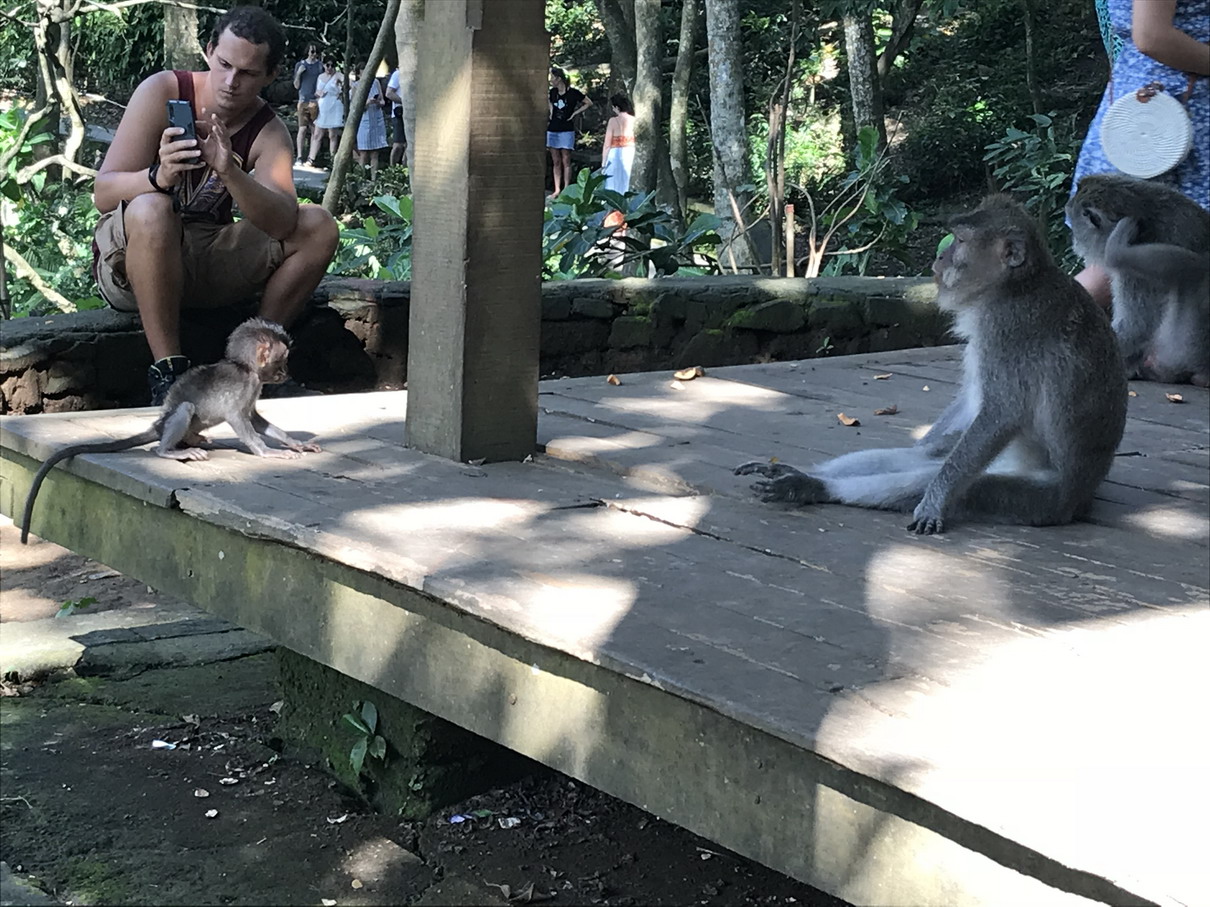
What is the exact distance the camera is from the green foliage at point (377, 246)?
7.84 meters

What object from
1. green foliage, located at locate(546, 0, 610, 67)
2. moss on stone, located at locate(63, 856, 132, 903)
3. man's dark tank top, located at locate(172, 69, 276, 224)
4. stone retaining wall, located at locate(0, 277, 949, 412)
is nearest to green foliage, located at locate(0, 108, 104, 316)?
stone retaining wall, located at locate(0, 277, 949, 412)

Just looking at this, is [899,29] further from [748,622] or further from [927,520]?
[748,622]

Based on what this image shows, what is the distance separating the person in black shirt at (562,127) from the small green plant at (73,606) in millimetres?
12911

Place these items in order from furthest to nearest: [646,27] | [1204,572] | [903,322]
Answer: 1. [646,27]
2. [903,322]
3. [1204,572]

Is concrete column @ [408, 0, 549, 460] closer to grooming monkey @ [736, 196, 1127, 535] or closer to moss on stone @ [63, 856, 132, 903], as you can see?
grooming monkey @ [736, 196, 1127, 535]

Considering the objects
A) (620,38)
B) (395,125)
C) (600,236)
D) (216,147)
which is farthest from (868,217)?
(395,125)

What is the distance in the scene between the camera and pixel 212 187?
4.86 meters

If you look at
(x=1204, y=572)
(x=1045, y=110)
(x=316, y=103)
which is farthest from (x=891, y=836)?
(x=316, y=103)

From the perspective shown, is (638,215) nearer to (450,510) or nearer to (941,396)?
(941,396)

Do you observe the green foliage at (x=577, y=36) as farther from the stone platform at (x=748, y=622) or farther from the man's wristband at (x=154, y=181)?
the stone platform at (x=748, y=622)

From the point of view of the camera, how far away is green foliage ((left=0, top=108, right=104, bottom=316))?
768cm

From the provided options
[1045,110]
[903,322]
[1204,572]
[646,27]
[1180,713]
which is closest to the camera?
[1180,713]

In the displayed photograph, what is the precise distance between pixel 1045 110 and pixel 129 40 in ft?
43.8

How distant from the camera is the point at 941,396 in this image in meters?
4.93
